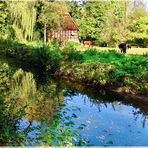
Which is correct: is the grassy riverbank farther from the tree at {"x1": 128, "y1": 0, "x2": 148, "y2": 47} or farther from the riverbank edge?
the tree at {"x1": 128, "y1": 0, "x2": 148, "y2": 47}

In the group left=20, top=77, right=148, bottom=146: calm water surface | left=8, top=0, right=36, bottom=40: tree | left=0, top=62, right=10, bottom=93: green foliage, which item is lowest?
left=20, top=77, right=148, bottom=146: calm water surface

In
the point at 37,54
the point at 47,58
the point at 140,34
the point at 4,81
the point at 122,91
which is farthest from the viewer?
the point at 140,34

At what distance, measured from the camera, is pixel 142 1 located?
2977 inches

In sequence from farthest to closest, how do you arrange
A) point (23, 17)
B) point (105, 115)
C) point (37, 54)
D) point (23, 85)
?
point (23, 17) < point (37, 54) < point (23, 85) < point (105, 115)

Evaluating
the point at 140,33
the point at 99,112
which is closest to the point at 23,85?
the point at 99,112

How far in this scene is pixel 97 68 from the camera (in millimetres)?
21812

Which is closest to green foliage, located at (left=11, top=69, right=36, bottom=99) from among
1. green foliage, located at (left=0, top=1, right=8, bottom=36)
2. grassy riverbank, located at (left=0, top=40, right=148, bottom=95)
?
grassy riverbank, located at (left=0, top=40, right=148, bottom=95)

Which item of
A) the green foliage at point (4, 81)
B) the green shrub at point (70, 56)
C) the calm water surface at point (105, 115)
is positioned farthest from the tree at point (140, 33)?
the calm water surface at point (105, 115)

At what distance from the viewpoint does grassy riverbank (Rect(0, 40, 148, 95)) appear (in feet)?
64.5

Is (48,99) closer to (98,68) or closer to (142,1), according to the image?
(98,68)

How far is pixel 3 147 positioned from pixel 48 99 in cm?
932

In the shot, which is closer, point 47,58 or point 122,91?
point 122,91

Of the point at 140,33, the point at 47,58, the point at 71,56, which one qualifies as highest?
the point at 140,33

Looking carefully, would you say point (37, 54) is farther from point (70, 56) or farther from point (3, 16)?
point (3, 16)
